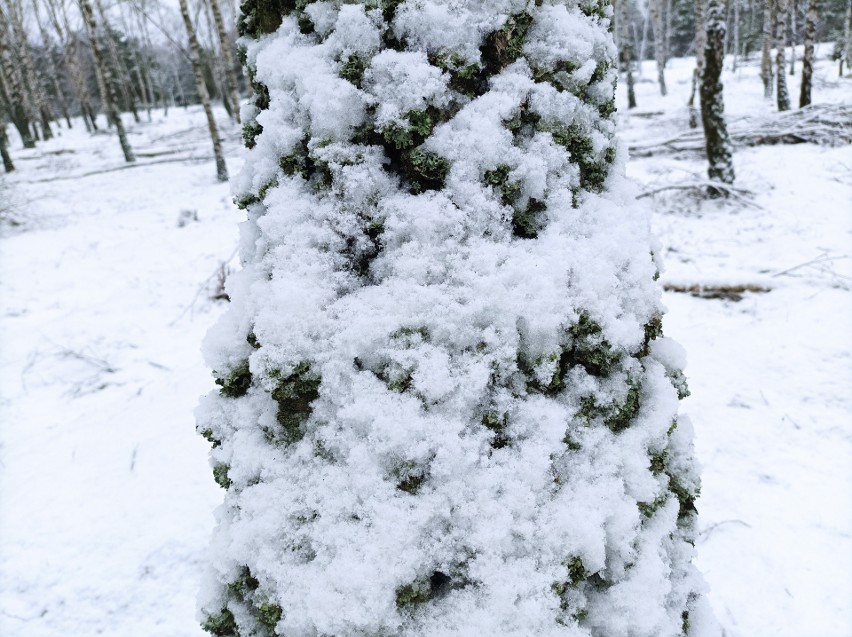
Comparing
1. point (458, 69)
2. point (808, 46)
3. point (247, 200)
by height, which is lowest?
point (247, 200)

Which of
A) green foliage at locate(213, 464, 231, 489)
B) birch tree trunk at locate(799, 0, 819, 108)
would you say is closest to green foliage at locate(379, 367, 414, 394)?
green foliage at locate(213, 464, 231, 489)

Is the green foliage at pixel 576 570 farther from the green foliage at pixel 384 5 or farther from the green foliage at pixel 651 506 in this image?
the green foliage at pixel 384 5

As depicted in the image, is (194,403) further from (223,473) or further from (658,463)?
(658,463)

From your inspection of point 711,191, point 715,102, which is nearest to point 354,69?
point 711,191

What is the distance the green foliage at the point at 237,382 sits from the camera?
1234 mm

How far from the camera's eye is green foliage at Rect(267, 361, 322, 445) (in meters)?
1.12

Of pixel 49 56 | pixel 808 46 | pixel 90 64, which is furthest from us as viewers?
pixel 90 64

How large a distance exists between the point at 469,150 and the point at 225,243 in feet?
24.5

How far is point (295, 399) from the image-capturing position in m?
1.16

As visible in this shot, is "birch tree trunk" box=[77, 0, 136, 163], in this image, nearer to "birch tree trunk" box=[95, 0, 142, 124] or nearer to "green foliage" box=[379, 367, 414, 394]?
"birch tree trunk" box=[95, 0, 142, 124]

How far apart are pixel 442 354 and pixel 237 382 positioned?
1.73 ft

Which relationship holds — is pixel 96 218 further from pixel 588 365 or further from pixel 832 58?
pixel 832 58

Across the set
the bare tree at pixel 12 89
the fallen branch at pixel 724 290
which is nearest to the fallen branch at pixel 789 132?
the fallen branch at pixel 724 290

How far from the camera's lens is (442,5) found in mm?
1150
